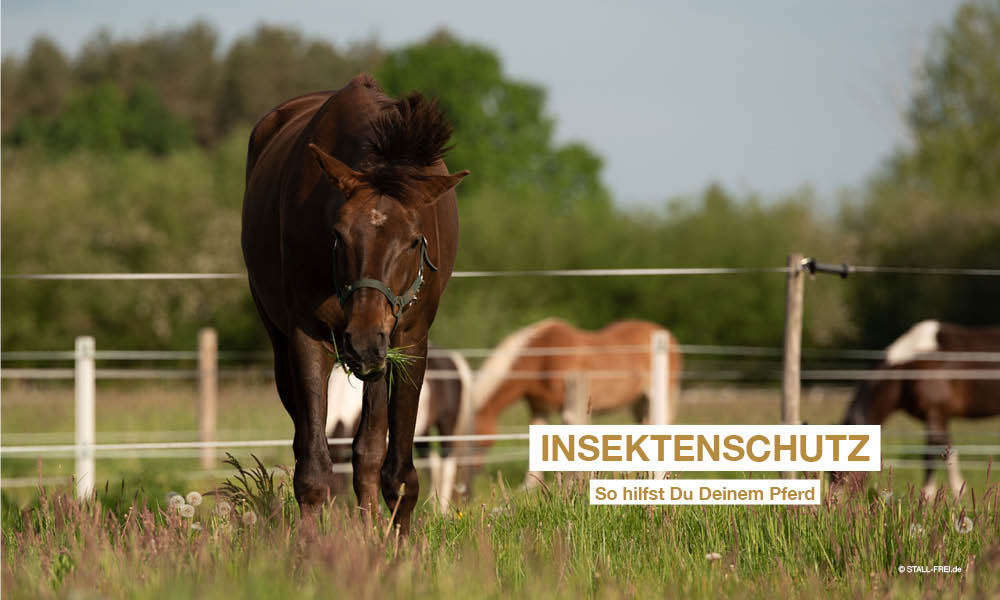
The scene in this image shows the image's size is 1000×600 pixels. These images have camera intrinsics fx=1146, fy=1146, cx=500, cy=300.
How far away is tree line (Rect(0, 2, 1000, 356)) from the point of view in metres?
26.4

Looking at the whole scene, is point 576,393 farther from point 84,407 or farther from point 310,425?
point 310,425

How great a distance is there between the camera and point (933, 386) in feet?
39.1

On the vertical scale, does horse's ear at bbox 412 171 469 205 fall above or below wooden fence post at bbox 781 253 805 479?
above

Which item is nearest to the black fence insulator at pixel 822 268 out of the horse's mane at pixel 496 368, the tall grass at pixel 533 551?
the tall grass at pixel 533 551

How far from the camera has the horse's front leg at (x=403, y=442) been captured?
167 inches

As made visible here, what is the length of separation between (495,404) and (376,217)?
9.60 m

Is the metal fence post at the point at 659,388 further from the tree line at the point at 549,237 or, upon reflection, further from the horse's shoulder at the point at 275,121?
the tree line at the point at 549,237

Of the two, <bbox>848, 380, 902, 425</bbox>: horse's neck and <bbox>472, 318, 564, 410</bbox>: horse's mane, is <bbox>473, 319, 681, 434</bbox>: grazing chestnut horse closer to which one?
<bbox>472, 318, 564, 410</bbox>: horse's mane

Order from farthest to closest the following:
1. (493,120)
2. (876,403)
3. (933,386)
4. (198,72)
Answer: (198,72)
(493,120)
(933,386)
(876,403)

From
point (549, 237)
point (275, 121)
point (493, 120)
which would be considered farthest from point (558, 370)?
point (493, 120)

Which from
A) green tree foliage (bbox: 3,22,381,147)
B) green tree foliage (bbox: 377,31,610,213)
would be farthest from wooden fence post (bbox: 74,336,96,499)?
green tree foliage (bbox: 3,22,381,147)

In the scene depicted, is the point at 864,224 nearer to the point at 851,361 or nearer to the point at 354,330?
the point at 851,361

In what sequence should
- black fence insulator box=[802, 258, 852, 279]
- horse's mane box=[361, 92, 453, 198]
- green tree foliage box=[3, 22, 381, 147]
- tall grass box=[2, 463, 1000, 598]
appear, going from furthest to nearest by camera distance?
1. green tree foliage box=[3, 22, 381, 147]
2. black fence insulator box=[802, 258, 852, 279]
3. horse's mane box=[361, 92, 453, 198]
4. tall grass box=[2, 463, 1000, 598]

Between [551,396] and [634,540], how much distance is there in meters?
9.62
